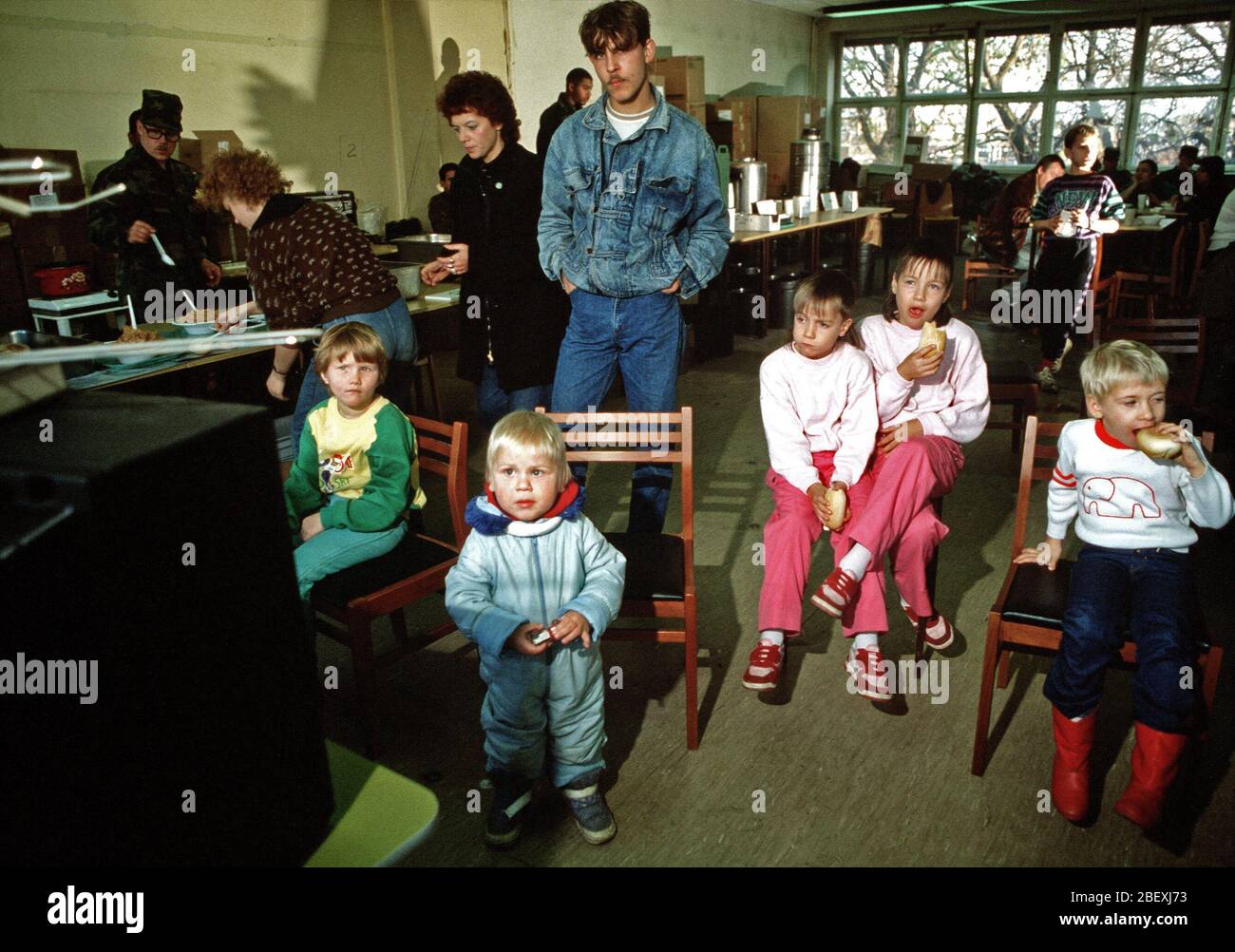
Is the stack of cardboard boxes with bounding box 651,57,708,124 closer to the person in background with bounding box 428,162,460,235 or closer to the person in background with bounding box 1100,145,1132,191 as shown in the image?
the person in background with bounding box 428,162,460,235

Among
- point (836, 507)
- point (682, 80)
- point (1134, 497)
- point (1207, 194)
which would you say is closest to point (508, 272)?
point (836, 507)

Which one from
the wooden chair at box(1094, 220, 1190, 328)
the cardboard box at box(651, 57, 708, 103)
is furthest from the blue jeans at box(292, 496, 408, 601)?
the cardboard box at box(651, 57, 708, 103)

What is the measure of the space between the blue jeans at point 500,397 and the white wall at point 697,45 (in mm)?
4882

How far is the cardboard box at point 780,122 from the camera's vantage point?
930 centimetres

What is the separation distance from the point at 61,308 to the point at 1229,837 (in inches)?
190

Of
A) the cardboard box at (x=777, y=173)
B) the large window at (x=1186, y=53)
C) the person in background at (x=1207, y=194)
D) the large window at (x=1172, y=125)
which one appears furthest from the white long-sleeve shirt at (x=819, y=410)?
the large window at (x=1186, y=53)

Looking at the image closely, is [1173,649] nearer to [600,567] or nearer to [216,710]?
[600,567]

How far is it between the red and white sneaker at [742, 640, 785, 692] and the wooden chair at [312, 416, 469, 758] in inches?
33.7

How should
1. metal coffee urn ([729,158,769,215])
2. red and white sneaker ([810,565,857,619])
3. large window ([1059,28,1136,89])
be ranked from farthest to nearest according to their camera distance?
large window ([1059,28,1136,89])
metal coffee urn ([729,158,769,215])
red and white sneaker ([810,565,857,619])

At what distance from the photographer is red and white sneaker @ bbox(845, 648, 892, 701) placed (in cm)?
240

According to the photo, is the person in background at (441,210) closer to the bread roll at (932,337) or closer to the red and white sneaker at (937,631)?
the bread roll at (932,337)

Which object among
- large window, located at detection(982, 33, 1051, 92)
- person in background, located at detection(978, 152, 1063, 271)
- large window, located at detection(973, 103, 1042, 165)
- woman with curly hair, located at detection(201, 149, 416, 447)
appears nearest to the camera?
woman with curly hair, located at detection(201, 149, 416, 447)

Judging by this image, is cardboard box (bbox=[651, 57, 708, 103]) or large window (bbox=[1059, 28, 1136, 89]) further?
large window (bbox=[1059, 28, 1136, 89])

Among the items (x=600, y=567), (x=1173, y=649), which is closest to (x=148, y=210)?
(x=600, y=567)
